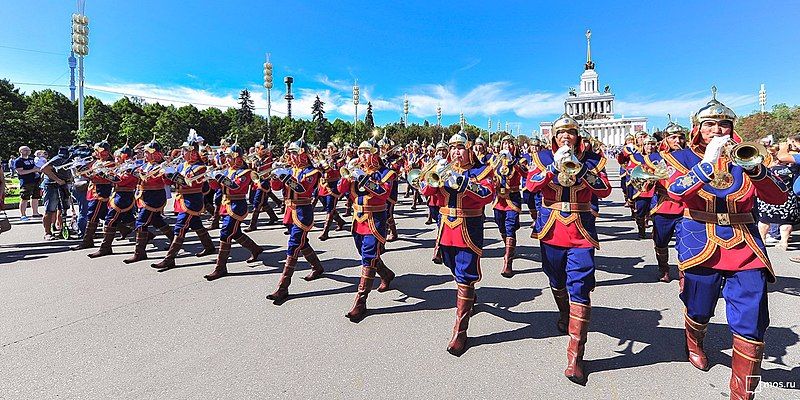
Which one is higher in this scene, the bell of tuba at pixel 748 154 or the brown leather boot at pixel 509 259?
the bell of tuba at pixel 748 154

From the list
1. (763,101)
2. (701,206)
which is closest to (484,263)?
(701,206)

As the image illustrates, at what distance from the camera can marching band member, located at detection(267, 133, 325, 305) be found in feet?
18.2

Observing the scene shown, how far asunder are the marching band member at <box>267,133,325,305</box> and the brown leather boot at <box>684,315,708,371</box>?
164 inches

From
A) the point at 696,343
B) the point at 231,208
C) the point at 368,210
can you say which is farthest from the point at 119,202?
the point at 696,343

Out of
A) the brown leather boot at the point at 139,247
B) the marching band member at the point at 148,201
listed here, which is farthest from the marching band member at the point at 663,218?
the brown leather boot at the point at 139,247

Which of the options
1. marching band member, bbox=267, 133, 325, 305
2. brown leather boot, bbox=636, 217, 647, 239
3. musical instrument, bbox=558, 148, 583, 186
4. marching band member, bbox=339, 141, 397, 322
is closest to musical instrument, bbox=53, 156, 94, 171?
marching band member, bbox=267, 133, 325, 305

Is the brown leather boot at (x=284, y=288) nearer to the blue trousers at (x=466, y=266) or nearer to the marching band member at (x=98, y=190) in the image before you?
the blue trousers at (x=466, y=266)

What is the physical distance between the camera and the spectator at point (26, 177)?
11539 millimetres

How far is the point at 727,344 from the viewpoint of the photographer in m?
3.89

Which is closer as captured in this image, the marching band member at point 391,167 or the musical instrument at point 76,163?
the marching band member at point 391,167

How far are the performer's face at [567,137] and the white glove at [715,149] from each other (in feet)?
3.65

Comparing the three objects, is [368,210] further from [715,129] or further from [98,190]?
[98,190]

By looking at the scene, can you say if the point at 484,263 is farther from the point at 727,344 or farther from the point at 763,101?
the point at 763,101

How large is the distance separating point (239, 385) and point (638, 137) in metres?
8.64
